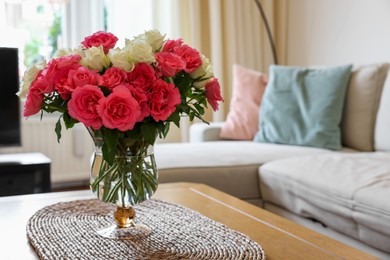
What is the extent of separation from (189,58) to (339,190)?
3.22 ft

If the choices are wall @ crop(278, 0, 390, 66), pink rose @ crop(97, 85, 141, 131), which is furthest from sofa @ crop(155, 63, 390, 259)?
pink rose @ crop(97, 85, 141, 131)

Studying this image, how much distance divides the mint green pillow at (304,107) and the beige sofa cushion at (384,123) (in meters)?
0.21

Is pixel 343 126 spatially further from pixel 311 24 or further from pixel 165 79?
pixel 165 79

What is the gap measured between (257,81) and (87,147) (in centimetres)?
138

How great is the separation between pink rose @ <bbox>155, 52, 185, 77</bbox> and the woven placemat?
1.20 ft

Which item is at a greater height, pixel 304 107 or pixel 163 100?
pixel 163 100

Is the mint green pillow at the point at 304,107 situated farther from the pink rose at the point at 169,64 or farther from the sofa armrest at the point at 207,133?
the pink rose at the point at 169,64

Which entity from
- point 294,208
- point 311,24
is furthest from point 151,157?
point 311,24

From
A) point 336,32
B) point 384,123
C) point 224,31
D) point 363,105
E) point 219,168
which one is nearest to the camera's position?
point 219,168

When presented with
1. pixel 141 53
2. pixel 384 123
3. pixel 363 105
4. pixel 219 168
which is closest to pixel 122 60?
pixel 141 53

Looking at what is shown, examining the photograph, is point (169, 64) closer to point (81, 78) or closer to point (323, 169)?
point (81, 78)

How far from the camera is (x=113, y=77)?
3.62 feet

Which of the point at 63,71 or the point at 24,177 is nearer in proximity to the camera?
the point at 63,71

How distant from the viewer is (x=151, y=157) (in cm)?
123
